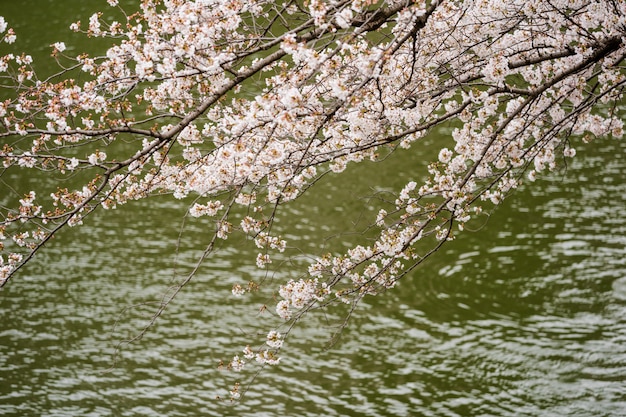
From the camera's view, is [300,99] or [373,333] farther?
[373,333]

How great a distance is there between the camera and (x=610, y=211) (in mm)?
16562

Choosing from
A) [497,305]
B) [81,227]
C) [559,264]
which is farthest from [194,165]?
[81,227]

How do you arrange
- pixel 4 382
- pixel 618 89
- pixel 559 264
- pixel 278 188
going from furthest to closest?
pixel 559 264 < pixel 4 382 < pixel 618 89 < pixel 278 188

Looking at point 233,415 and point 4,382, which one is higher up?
point 4,382

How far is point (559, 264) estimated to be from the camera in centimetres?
1501

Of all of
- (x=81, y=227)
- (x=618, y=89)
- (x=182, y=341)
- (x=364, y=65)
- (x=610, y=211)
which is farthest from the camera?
(x=81, y=227)

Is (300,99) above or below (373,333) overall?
below

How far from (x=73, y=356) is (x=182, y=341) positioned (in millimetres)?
1905

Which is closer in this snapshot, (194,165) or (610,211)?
(194,165)

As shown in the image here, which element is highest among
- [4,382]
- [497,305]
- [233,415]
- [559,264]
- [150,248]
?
[150,248]

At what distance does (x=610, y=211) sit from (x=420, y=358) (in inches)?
253

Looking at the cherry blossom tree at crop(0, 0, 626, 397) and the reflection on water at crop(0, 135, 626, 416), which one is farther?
the reflection on water at crop(0, 135, 626, 416)

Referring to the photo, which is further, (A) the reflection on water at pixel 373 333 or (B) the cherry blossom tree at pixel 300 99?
(A) the reflection on water at pixel 373 333

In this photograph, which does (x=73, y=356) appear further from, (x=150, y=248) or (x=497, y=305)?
(x=497, y=305)
